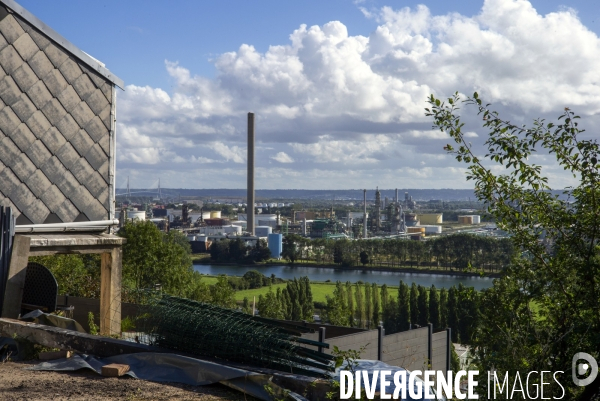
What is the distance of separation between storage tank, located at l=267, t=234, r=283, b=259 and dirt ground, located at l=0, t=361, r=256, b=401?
83182 millimetres

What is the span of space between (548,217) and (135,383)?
98.2 inches

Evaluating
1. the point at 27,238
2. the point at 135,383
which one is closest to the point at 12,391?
the point at 135,383

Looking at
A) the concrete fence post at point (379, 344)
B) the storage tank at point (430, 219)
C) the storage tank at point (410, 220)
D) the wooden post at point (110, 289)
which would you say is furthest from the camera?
the storage tank at point (430, 219)

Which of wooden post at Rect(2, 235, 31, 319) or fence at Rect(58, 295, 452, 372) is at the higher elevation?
wooden post at Rect(2, 235, 31, 319)

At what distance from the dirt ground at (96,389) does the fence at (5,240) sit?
1.62 metres

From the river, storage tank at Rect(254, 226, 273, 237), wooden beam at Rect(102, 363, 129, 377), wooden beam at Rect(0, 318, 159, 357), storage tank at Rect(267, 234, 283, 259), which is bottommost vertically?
the river

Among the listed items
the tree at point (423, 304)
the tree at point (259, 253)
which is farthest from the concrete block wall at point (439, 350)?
the tree at point (259, 253)

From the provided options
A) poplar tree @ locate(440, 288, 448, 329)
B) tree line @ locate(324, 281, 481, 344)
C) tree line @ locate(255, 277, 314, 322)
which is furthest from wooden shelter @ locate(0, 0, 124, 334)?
poplar tree @ locate(440, 288, 448, 329)

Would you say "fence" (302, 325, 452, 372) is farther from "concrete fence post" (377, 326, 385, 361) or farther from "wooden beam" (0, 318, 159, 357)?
"wooden beam" (0, 318, 159, 357)

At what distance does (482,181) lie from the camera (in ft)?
11.6

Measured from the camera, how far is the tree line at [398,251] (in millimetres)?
73188

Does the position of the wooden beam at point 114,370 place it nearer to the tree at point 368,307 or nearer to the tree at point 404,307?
the tree at point 404,307

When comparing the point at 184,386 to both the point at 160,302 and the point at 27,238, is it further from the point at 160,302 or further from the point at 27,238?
the point at 27,238

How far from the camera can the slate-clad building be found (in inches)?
232
